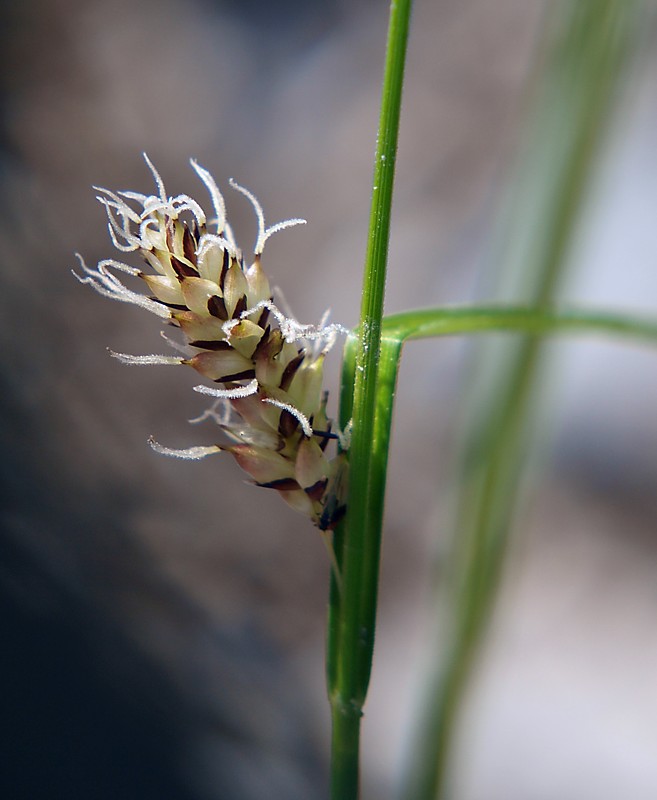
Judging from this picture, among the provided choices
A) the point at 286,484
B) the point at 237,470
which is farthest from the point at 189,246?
the point at 237,470

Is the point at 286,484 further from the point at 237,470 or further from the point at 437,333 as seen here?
the point at 237,470

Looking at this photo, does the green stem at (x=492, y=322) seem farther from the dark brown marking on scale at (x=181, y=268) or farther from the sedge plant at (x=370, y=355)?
the dark brown marking on scale at (x=181, y=268)

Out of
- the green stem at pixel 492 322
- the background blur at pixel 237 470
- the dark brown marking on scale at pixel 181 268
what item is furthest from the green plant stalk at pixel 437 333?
the background blur at pixel 237 470

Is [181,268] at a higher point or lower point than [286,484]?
higher

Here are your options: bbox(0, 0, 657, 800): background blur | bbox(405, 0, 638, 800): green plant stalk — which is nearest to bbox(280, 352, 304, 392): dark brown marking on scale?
bbox(405, 0, 638, 800): green plant stalk

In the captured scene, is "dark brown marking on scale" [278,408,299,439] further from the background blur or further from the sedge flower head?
the background blur

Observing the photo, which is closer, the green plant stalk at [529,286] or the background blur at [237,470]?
the green plant stalk at [529,286]
